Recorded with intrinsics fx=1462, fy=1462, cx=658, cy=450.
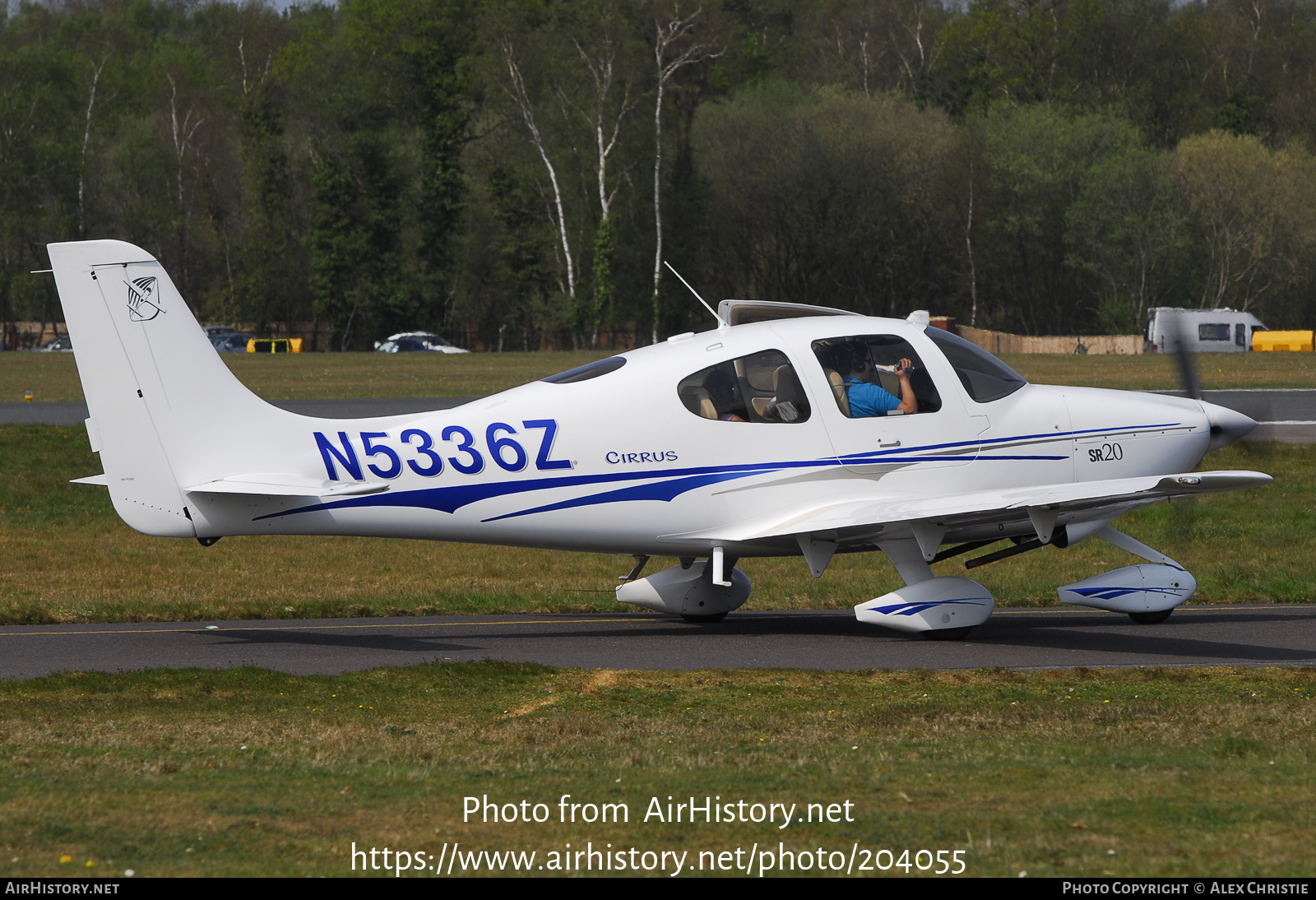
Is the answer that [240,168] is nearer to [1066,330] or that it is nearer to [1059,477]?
[1066,330]

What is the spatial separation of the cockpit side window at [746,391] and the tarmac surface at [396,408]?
1729cm

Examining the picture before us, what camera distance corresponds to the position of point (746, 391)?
12.1 metres

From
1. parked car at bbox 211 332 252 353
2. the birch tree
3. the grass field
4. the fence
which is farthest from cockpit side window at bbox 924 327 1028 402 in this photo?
parked car at bbox 211 332 252 353

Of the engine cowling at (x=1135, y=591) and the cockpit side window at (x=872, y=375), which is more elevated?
the cockpit side window at (x=872, y=375)

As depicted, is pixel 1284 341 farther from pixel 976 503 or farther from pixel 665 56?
pixel 976 503

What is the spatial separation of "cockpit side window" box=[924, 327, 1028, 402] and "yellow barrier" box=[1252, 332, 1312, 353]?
64.3m

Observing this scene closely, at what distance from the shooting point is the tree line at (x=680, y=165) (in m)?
73.7

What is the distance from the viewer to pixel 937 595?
12.0 m

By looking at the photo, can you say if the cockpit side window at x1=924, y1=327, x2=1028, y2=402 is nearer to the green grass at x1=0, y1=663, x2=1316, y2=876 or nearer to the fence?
the green grass at x1=0, y1=663, x2=1316, y2=876

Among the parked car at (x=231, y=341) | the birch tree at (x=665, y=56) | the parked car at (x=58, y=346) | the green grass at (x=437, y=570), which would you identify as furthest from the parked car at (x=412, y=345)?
the green grass at (x=437, y=570)

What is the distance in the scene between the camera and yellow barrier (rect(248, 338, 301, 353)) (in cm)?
8231

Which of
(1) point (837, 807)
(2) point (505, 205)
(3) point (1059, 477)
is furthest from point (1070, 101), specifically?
(1) point (837, 807)

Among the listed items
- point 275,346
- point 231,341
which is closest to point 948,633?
point 275,346

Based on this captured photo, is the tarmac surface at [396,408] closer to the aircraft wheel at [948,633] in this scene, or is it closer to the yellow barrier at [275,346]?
the aircraft wheel at [948,633]
